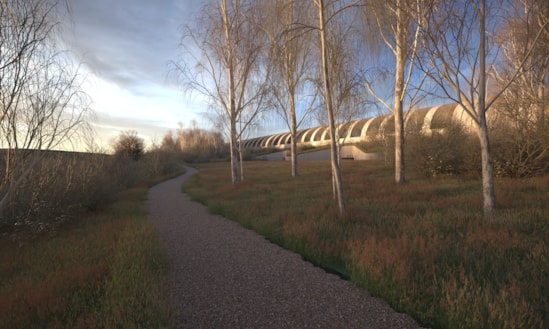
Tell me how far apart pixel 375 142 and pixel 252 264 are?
2446cm

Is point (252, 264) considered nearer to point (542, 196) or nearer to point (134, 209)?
point (134, 209)

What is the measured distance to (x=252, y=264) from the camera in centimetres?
423

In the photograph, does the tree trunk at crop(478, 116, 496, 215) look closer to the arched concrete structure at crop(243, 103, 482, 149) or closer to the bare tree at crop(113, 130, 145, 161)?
the arched concrete structure at crop(243, 103, 482, 149)

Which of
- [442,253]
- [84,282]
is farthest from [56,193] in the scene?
[442,253]

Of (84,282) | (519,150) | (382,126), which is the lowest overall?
(84,282)

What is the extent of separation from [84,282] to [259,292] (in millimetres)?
2438

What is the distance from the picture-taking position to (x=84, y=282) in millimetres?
3477

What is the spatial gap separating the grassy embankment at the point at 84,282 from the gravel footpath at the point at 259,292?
32 cm

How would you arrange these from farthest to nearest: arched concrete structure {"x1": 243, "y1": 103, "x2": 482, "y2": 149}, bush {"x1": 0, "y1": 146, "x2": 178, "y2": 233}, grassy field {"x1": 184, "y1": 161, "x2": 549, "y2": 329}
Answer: arched concrete structure {"x1": 243, "y1": 103, "x2": 482, "y2": 149} → bush {"x1": 0, "y1": 146, "x2": 178, "y2": 233} → grassy field {"x1": 184, "y1": 161, "x2": 549, "y2": 329}

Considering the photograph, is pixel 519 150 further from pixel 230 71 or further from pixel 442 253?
pixel 230 71

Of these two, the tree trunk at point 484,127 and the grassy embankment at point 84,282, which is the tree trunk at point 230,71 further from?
the tree trunk at point 484,127

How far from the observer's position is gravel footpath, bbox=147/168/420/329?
2.66 m

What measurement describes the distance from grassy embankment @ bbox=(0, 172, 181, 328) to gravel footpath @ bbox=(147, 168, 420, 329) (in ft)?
1.06

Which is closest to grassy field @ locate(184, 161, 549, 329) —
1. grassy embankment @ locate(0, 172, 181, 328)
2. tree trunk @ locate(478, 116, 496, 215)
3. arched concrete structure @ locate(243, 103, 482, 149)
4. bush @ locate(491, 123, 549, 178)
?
tree trunk @ locate(478, 116, 496, 215)
